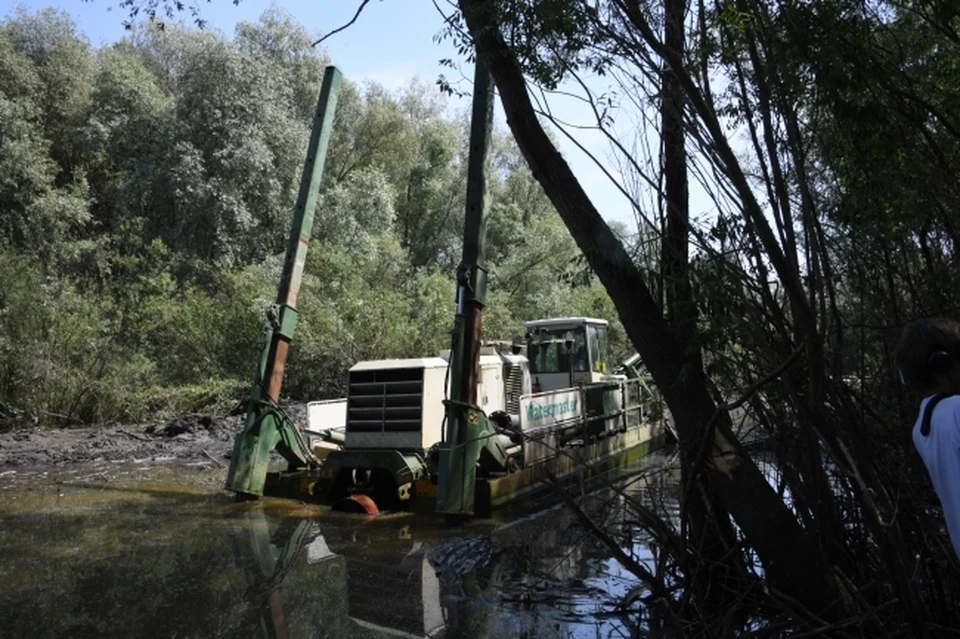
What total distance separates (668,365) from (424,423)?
6574mm

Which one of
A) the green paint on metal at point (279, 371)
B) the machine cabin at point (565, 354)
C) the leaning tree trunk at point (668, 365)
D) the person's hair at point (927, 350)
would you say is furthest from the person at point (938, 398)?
the machine cabin at point (565, 354)

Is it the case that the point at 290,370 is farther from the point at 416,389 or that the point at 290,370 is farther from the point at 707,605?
the point at 707,605

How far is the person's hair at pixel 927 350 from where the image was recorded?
2750 mm

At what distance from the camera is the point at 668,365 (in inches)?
225

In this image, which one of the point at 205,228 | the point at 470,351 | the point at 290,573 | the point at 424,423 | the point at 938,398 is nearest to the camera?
the point at 938,398

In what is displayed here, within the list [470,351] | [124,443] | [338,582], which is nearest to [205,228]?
[124,443]

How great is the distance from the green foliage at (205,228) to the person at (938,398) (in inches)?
663

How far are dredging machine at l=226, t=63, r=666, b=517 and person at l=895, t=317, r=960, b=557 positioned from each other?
6.89m

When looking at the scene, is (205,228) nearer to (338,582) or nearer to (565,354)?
(565,354)

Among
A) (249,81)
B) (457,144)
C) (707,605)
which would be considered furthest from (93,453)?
(457,144)

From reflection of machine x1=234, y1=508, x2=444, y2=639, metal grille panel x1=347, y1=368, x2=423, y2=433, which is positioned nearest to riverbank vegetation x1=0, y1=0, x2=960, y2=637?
reflection of machine x1=234, y1=508, x2=444, y2=639

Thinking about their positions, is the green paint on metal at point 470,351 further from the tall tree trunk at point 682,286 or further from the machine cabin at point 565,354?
the machine cabin at point 565,354

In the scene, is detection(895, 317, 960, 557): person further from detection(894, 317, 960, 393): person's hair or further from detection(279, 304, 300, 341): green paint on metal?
detection(279, 304, 300, 341): green paint on metal

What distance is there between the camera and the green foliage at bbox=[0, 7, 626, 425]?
22.8m
